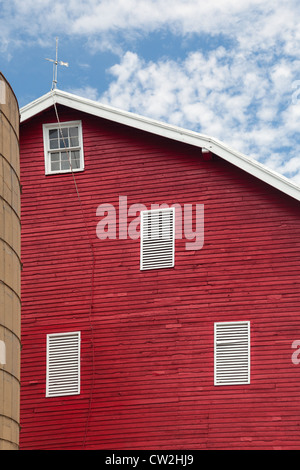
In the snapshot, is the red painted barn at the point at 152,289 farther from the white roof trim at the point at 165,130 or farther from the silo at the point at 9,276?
the silo at the point at 9,276

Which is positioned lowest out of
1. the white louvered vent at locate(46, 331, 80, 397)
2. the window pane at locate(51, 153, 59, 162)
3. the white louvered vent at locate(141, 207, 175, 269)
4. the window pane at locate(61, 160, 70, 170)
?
the white louvered vent at locate(46, 331, 80, 397)

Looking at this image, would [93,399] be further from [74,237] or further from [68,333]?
[74,237]

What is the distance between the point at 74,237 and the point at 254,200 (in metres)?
5.45

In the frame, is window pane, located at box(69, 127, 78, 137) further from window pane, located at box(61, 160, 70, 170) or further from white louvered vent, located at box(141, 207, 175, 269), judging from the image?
white louvered vent, located at box(141, 207, 175, 269)

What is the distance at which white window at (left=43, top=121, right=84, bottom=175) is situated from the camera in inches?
1152

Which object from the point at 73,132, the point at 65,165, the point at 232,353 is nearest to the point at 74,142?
the point at 73,132

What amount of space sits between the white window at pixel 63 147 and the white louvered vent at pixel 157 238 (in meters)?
2.90

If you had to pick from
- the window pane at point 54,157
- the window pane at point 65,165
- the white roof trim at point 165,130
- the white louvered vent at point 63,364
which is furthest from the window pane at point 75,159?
the white louvered vent at point 63,364

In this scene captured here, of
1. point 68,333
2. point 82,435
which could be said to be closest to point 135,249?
point 68,333

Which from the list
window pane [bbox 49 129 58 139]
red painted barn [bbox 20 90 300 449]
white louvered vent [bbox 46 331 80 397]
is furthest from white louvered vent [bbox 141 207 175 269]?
window pane [bbox 49 129 58 139]

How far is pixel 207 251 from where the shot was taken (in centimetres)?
2750

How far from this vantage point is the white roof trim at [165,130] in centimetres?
A: 2681

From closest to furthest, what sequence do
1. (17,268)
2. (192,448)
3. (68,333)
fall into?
(17,268) < (192,448) < (68,333)

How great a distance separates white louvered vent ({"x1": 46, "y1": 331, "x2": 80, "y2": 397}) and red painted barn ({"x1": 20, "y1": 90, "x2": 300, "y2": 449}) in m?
0.04
